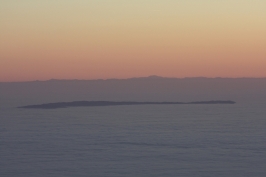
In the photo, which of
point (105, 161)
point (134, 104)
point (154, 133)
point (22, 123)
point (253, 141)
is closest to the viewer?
point (105, 161)

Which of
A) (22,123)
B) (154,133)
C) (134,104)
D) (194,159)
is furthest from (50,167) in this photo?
(134,104)

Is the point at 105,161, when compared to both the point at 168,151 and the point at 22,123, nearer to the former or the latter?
the point at 168,151

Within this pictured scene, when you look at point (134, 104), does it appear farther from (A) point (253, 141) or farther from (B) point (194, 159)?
(B) point (194, 159)

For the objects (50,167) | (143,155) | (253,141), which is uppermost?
(253,141)

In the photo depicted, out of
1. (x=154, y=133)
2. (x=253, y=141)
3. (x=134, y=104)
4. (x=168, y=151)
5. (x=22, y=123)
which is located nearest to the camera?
(x=168, y=151)

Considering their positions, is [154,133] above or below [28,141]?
above

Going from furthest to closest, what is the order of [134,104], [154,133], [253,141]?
[134,104] < [154,133] < [253,141]

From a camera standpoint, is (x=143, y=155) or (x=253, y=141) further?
(x=253, y=141)

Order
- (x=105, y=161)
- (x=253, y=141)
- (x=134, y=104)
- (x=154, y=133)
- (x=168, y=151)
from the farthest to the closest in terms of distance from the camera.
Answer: (x=134, y=104) → (x=154, y=133) → (x=253, y=141) → (x=168, y=151) → (x=105, y=161)

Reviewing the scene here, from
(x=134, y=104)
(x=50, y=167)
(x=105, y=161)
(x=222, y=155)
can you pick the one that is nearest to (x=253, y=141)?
(x=222, y=155)
